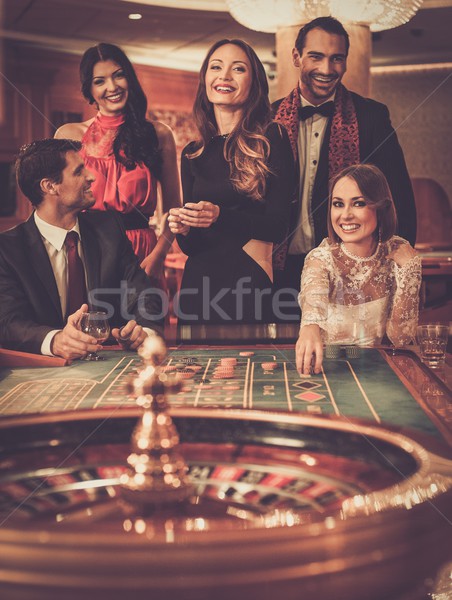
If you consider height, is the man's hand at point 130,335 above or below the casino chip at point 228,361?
above

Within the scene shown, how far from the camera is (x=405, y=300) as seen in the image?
2.62 m

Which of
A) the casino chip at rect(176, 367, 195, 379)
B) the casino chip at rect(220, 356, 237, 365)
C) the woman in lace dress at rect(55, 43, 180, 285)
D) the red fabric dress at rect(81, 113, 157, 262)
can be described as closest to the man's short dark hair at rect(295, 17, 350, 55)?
the woman in lace dress at rect(55, 43, 180, 285)

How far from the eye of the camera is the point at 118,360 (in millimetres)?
1979

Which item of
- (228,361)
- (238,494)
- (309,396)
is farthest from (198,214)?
(238,494)

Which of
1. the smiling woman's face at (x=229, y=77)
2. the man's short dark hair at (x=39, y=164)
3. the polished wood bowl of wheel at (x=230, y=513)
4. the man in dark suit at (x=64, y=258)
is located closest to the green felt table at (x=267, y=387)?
the polished wood bowl of wheel at (x=230, y=513)

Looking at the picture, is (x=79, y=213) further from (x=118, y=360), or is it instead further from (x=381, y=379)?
(x=381, y=379)

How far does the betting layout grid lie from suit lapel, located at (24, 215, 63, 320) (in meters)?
0.54

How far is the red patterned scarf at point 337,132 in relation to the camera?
3.14m

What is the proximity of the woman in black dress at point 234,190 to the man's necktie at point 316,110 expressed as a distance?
46 cm

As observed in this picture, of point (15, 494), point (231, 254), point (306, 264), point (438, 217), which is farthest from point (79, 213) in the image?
point (438, 217)

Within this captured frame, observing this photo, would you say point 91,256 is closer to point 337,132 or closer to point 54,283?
point 54,283

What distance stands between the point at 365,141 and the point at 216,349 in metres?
1.38

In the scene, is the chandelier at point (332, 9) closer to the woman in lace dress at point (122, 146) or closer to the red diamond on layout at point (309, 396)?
the woman in lace dress at point (122, 146)

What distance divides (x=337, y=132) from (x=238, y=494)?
2.34 meters
